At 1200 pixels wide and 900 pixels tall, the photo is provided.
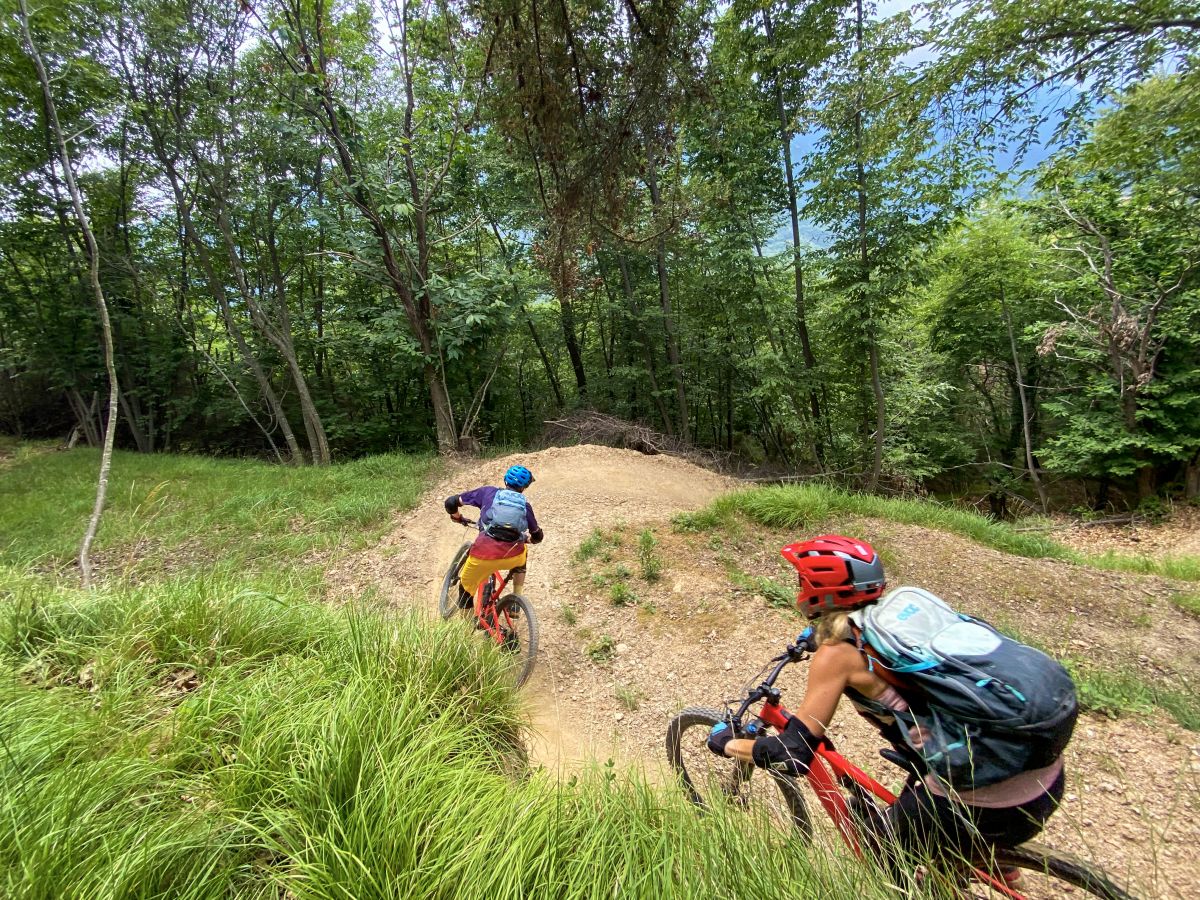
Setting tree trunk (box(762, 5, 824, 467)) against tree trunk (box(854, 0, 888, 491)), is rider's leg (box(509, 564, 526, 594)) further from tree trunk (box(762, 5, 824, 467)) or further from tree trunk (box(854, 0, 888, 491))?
tree trunk (box(762, 5, 824, 467))

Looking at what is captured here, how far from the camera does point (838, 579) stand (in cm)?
181

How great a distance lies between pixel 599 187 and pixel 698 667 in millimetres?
4129

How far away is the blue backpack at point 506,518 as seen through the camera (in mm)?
3922

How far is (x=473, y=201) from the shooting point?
14398 millimetres

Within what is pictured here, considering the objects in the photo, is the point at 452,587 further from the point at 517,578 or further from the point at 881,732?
the point at 881,732

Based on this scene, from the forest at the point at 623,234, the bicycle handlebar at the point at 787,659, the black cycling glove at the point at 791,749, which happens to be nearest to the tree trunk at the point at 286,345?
the forest at the point at 623,234

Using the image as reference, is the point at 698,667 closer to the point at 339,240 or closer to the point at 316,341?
the point at 339,240

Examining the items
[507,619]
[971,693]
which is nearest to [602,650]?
[507,619]

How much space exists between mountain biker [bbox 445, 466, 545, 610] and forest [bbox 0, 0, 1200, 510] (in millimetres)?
2144

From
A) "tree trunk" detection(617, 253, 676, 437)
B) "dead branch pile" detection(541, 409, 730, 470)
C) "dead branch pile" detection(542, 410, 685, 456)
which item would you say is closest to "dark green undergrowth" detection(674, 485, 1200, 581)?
"dead branch pile" detection(541, 409, 730, 470)

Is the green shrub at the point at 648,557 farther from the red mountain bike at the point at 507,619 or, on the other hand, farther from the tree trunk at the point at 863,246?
the tree trunk at the point at 863,246

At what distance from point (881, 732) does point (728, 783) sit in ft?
2.72

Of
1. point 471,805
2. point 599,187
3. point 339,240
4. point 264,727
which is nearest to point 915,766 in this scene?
point 471,805

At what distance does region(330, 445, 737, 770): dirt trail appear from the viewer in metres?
3.67
